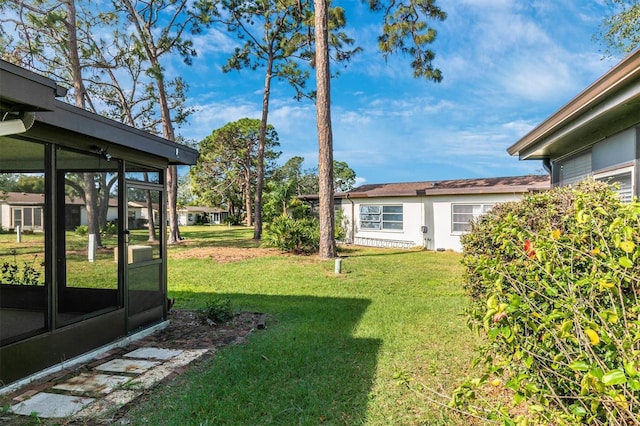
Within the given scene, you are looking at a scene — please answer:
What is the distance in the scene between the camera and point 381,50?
14.5m

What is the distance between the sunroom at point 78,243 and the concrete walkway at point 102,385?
30 cm

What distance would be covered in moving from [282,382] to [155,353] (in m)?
1.76

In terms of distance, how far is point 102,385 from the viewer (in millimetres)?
3453

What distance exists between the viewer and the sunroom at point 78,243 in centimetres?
367

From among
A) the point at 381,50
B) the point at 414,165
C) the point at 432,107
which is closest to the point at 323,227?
the point at 381,50

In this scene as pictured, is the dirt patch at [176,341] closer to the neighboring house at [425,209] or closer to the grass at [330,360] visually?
the grass at [330,360]

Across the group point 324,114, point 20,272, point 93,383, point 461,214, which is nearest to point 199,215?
point 461,214

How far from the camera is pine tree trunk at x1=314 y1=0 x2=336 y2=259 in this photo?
1193 centimetres

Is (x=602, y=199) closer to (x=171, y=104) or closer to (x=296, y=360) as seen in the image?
(x=296, y=360)

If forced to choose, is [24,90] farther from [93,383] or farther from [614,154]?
[614,154]

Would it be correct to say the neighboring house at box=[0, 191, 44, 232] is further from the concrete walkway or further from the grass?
the grass

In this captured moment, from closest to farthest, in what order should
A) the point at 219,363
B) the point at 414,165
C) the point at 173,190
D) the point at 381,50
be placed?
the point at 219,363 < the point at 381,50 < the point at 173,190 < the point at 414,165

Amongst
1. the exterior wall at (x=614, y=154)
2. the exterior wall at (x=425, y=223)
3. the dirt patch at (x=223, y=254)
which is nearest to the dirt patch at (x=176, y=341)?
the exterior wall at (x=614, y=154)

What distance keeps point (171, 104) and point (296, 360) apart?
19497mm
